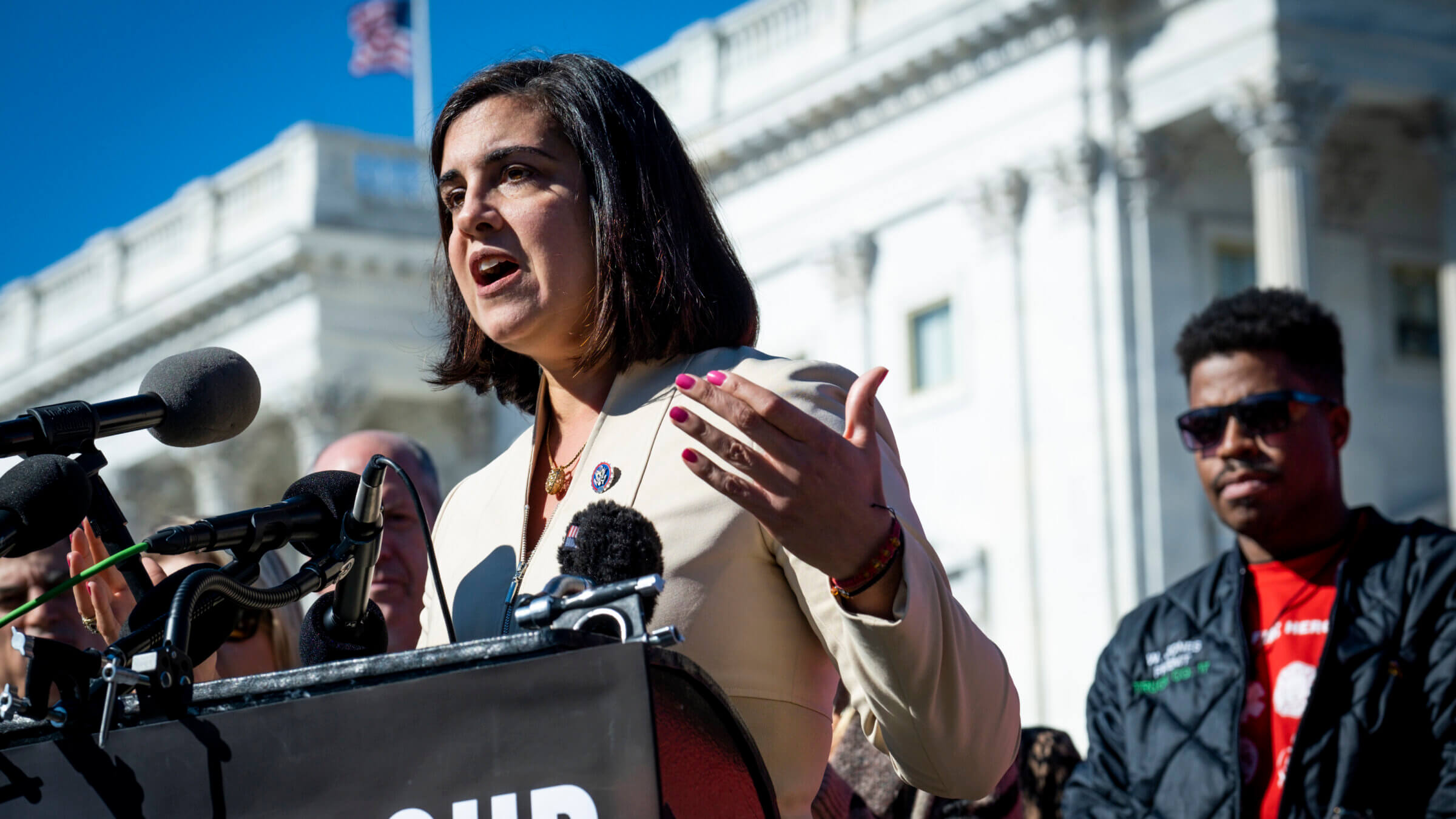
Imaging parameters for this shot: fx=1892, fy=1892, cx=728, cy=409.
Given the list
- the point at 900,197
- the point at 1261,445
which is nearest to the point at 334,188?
the point at 900,197

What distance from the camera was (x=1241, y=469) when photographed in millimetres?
4535

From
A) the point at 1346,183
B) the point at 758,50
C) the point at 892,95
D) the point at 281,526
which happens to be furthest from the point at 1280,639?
the point at 758,50

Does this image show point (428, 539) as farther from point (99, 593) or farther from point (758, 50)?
point (758, 50)

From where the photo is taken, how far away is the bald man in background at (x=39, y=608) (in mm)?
4371

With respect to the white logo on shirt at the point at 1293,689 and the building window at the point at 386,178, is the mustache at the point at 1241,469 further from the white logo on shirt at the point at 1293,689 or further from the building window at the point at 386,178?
the building window at the point at 386,178

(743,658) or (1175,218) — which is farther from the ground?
(1175,218)

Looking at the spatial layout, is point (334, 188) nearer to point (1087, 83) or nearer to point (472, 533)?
point (1087, 83)

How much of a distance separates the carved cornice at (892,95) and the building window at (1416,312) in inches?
193

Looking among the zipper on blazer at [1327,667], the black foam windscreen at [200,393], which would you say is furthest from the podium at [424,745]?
the zipper on blazer at [1327,667]

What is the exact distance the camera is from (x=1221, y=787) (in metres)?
4.08

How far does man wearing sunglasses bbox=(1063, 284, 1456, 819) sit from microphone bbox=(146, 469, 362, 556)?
236 cm

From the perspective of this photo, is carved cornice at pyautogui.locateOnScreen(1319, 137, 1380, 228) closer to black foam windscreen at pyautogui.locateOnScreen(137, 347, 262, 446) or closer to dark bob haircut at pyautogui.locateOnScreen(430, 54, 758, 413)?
dark bob haircut at pyautogui.locateOnScreen(430, 54, 758, 413)

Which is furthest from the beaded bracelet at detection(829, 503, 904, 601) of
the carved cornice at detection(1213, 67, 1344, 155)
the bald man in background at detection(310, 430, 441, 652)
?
the carved cornice at detection(1213, 67, 1344, 155)

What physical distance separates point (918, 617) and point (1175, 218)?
19.0 metres
